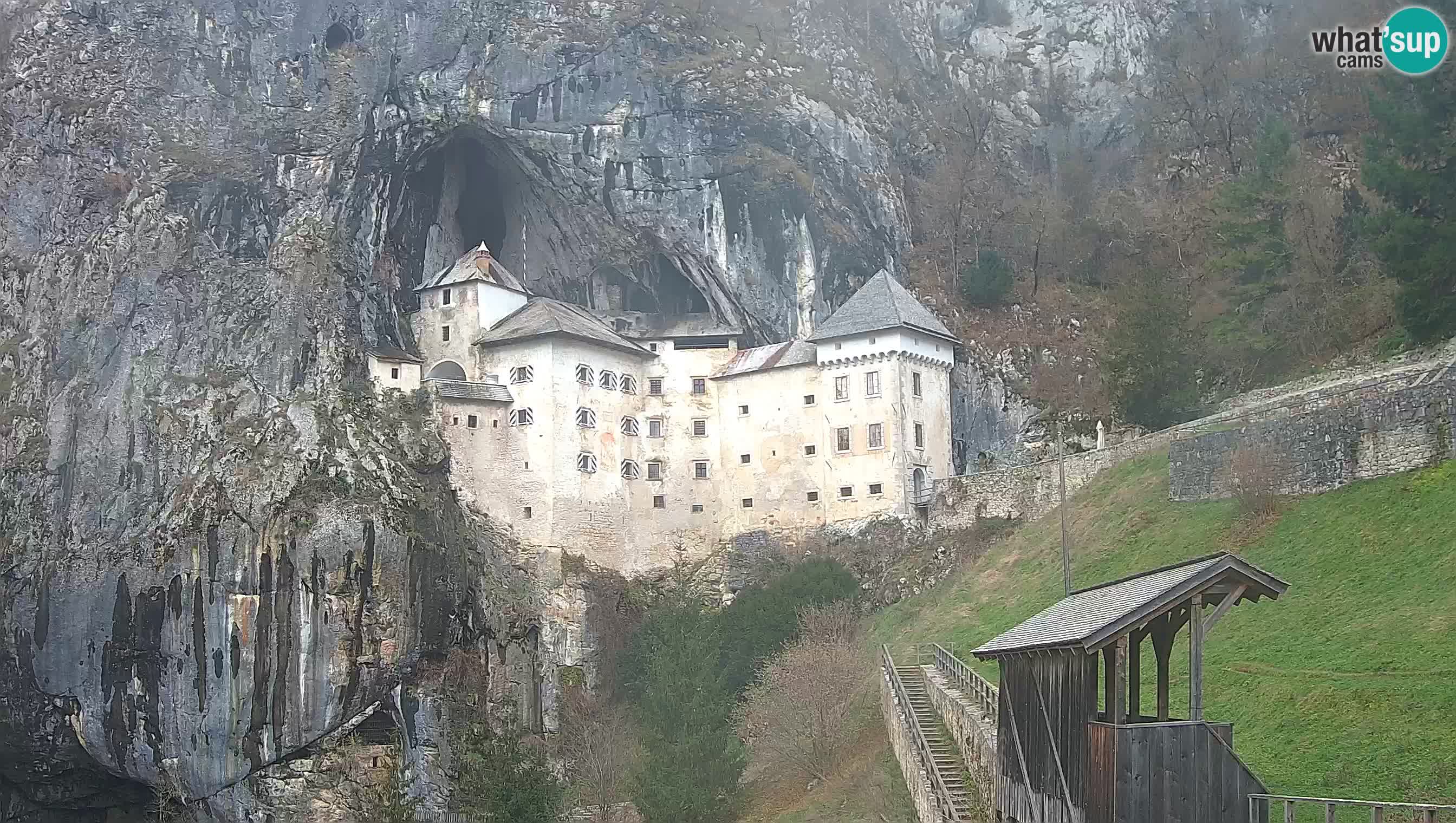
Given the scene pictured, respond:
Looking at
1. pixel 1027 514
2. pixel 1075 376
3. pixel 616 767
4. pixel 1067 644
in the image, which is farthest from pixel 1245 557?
pixel 1075 376

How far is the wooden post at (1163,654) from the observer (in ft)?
56.4

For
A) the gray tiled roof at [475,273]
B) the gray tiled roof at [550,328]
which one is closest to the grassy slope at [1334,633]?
the gray tiled roof at [550,328]

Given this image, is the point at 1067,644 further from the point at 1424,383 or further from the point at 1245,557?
the point at 1424,383

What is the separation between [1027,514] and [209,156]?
33.7 m

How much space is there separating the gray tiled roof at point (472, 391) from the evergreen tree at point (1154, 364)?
70.9 ft

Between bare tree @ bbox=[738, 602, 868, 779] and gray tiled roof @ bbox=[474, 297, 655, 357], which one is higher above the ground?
gray tiled roof @ bbox=[474, 297, 655, 357]

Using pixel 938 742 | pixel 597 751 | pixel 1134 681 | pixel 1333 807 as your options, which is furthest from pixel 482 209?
pixel 1333 807

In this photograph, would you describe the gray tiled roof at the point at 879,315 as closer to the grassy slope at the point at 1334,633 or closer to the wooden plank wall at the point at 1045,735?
the grassy slope at the point at 1334,633

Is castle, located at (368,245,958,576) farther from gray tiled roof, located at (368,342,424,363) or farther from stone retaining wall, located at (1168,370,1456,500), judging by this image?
stone retaining wall, located at (1168,370,1456,500)

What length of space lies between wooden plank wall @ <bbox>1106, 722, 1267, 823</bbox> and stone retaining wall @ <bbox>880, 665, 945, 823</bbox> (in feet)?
24.2

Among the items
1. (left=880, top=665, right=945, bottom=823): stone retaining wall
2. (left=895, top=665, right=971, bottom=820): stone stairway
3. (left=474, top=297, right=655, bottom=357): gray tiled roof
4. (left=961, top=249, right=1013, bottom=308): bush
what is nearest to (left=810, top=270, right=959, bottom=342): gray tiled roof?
(left=961, top=249, right=1013, bottom=308): bush

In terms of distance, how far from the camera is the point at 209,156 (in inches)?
2231

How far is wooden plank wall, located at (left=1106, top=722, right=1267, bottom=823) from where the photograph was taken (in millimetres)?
16484

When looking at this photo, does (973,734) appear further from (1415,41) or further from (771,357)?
(771,357)
